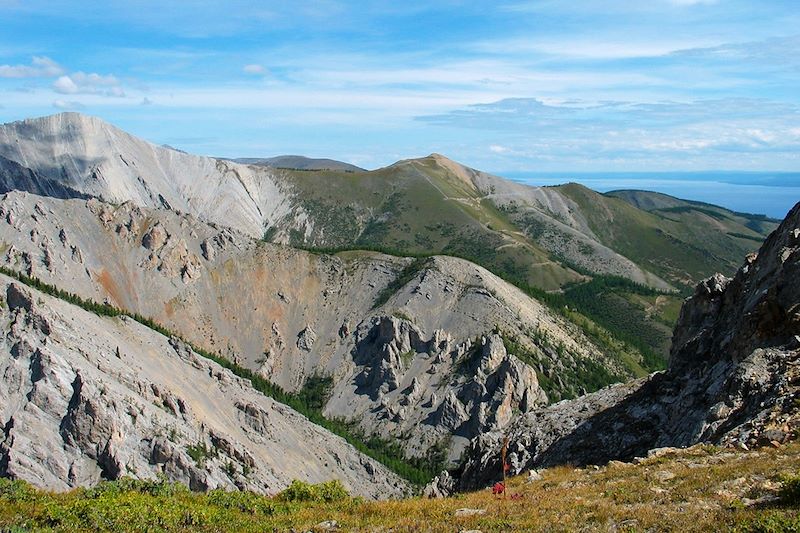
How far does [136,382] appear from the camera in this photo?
371ft

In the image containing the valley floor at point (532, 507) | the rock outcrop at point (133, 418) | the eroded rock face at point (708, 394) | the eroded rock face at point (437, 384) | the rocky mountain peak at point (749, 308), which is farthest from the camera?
the eroded rock face at point (437, 384)

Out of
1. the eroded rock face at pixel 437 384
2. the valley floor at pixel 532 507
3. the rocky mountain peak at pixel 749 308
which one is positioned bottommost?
the eroded rock face at pixel 437 384

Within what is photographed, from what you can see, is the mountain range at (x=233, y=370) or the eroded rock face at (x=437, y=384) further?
the eroded rock face at (x=437, y=384)

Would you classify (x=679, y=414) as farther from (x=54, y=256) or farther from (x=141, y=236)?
(x=141, y=236)

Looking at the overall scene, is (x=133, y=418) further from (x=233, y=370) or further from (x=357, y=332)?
(x=357, y=332)

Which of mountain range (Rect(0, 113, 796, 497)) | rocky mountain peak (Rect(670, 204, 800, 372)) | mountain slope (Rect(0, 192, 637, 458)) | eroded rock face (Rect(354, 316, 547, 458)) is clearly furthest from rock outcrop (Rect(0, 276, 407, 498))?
rocky mountain peak (Rect(670, 204, 800, 372))

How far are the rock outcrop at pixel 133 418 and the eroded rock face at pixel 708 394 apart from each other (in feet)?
190

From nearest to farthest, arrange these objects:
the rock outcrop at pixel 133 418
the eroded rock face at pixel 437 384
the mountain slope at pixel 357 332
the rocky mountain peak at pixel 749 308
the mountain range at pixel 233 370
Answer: the rocky mountain peak at pixel 749 308
the rock outcrop at pixel 133 418
the mountain range at pixel 233 370
the eroded rock face at pixel 437 384
the mountain slope at pixel 357 332

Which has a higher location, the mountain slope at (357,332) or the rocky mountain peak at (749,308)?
the rocky mountain peak at (749,308)

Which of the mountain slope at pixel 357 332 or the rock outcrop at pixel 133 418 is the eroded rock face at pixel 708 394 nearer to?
the rock outcrop at pixel 133 418

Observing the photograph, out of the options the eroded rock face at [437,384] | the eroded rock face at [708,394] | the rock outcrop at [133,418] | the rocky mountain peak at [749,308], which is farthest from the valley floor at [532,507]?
the eroded rock face at [437,384]

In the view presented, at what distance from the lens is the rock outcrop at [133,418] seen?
95375 millimetres

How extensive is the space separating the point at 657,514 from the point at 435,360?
15746cm

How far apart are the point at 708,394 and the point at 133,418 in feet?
286
